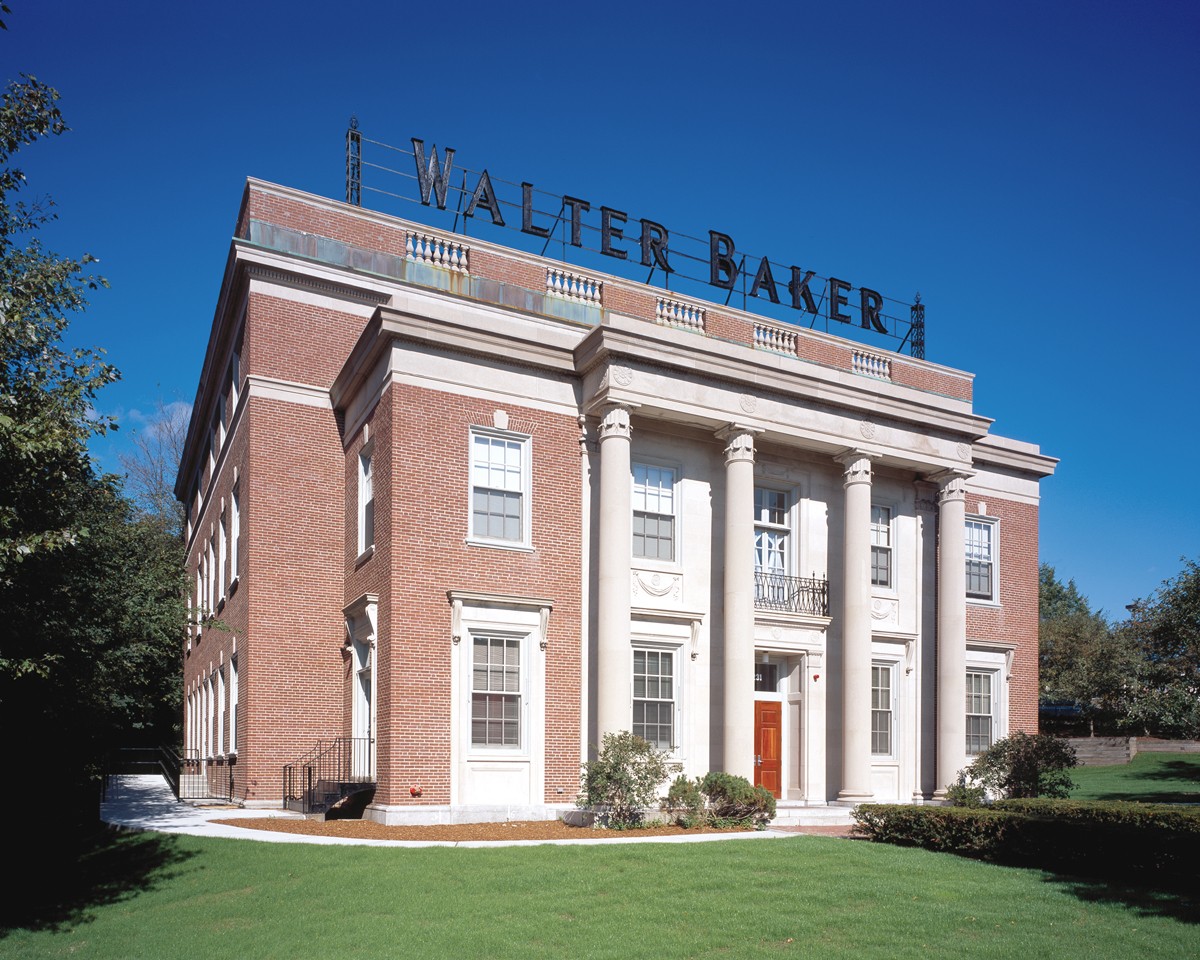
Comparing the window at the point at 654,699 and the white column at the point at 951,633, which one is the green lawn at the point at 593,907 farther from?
the white column at the point at 951,633

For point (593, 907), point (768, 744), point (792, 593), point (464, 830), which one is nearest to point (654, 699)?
point (768, 744)

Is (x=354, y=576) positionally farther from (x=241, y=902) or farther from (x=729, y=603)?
(x=241, y=902)

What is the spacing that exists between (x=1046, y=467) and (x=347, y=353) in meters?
19.3

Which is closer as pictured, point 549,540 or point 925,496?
point 549,540

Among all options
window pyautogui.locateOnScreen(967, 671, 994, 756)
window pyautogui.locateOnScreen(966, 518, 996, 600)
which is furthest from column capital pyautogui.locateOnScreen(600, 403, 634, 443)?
window pyautogui.locateOnScreen(967, 671, 994, 756)

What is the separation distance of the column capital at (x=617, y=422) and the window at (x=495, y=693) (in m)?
4.51

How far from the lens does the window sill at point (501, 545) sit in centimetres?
2127

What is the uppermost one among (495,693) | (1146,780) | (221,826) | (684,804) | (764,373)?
(764,373)

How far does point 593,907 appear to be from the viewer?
13.1 m

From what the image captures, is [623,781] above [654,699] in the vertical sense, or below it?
below

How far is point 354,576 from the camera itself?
23.2 metres

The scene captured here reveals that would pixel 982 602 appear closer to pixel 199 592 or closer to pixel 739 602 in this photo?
pixel 739 602

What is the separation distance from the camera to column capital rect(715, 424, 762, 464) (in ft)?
76.3

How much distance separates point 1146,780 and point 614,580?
84.2 feet
